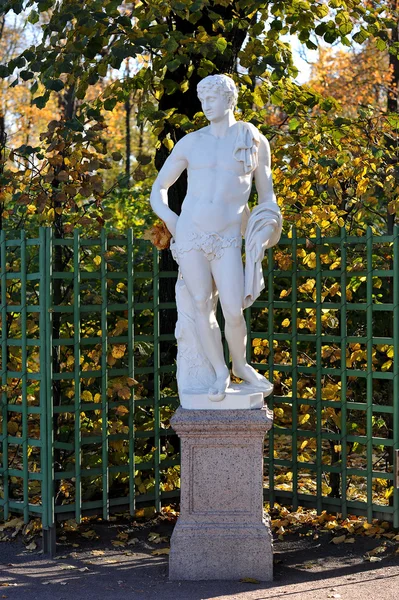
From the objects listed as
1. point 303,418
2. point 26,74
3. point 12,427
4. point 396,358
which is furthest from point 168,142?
point 396,358

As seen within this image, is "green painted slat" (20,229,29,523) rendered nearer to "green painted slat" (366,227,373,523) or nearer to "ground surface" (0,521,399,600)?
"ground surface" (0,521,399,600)

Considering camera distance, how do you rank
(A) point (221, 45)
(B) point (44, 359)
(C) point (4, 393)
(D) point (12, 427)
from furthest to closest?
1. (A) point (221, 45)
2. (D) point (12, 427)
3. (C) point (4, 393)
4. (B) point (44, 359)

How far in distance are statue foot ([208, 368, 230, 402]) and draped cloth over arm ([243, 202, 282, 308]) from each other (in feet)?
1.42

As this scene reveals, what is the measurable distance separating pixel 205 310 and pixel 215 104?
3.91 ft

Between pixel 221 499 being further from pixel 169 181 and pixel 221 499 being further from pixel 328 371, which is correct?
pixel 169 181

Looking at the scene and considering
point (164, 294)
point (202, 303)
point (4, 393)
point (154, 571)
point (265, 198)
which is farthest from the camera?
point (164, 294)

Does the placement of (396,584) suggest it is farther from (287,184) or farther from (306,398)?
(287,184)

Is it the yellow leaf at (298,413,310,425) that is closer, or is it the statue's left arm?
the statue's left arm

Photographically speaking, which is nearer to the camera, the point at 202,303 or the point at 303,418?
the point at 202,303

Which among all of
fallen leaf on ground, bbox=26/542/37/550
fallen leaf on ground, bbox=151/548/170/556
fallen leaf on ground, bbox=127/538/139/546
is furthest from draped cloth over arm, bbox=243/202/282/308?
fallen leaf on ground, bbox=26/542/37/550

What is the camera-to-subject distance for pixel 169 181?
5.73m

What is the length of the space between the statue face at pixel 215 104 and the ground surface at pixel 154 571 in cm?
271

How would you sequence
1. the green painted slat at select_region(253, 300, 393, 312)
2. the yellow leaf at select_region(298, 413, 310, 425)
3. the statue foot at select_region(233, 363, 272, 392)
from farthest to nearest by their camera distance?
the yellow leaf at select_region(298, 413, 310, 425) < the green painted slat at select_region(253, 300, 393, 312) < the statue foot at select_region(233, 363, 272, 392)

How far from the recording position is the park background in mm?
6215
